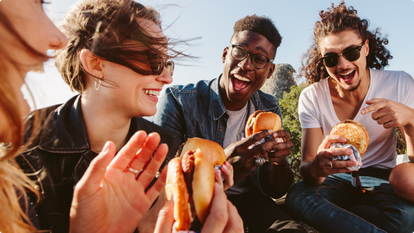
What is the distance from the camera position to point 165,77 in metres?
2.41

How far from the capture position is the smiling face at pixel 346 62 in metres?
3.50

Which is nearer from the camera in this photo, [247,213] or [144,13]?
[144,13]

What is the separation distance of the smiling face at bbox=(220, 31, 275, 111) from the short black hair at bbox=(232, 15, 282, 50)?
0.07 metres

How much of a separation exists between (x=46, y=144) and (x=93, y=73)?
730 millimetres

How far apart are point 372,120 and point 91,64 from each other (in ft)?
12.3

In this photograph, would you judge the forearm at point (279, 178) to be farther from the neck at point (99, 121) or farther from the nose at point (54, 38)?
the nose at point (54, 38)

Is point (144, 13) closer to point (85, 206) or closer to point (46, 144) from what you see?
point (46, 144)

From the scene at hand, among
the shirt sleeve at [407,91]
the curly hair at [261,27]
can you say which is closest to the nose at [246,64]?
the curly hair at [261,27]

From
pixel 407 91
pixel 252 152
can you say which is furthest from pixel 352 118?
pixel 252 152

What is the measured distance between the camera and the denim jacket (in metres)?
3.50

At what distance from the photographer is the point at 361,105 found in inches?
143

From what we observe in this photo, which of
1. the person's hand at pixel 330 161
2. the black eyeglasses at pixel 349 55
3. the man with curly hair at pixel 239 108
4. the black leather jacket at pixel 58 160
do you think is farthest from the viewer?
the black eyeglasses at pixel 349 55

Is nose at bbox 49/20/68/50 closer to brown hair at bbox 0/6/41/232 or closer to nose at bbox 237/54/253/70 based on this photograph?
brown hair at bbox 0/6/41/232

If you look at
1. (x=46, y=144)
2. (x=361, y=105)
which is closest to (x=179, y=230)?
(x=46, y=144)
